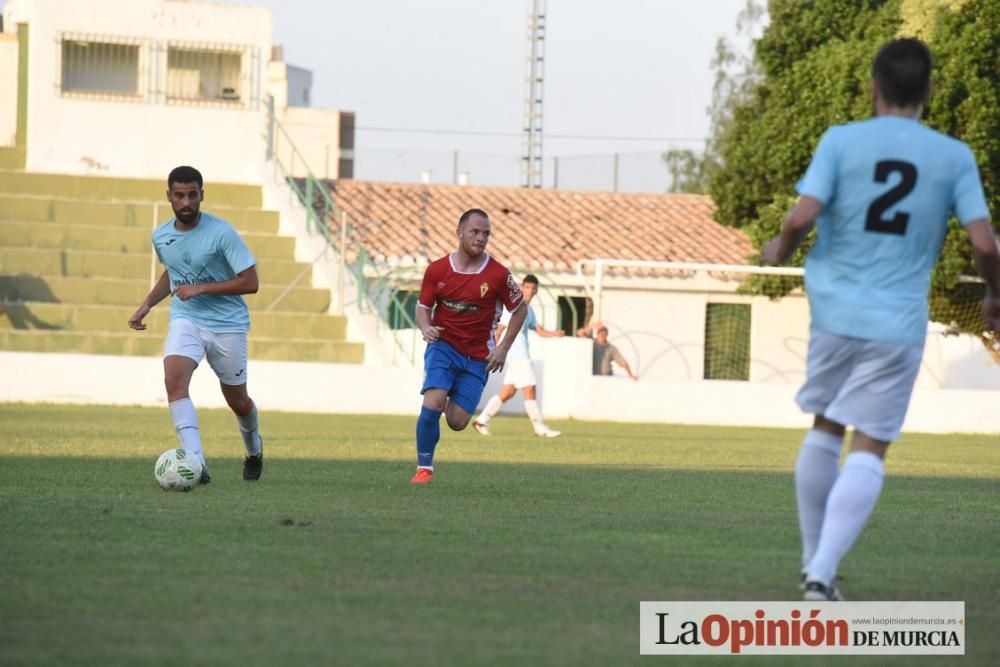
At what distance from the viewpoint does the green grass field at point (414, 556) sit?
5602 mm

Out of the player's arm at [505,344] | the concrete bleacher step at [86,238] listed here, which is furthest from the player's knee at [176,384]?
the concrete bleacher step at [86,238]

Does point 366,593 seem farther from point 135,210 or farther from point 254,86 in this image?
point 254,86

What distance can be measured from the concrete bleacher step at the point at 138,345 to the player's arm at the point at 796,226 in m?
23.5

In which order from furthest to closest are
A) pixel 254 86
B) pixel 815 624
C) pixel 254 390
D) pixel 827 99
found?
pixel 254 86, pixel 827 99, pixel 254 390, pixel 815 624

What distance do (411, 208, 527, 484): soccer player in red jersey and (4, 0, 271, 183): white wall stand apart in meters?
26.4

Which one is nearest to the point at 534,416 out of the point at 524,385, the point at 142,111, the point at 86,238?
the point at 524,385

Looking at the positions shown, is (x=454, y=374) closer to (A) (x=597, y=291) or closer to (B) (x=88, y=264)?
(A) (x=597, y=291)

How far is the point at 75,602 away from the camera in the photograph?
6.25m

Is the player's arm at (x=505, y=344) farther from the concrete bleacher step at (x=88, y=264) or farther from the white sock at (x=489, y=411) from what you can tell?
the concrete bleacher step at (x=88, y=264)

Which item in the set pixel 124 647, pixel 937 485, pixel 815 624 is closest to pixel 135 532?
pixel 124 647

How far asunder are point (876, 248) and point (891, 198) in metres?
0.20

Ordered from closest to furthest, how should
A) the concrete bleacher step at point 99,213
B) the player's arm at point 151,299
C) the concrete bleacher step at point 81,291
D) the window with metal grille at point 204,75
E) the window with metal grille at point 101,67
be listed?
the player's arm at point 151,299, the concrete bleacher step at point 81,291, the concrete bleacher step at point 99,213, the window with metal grille at point 101,67, the window with metal grille at point 204,75

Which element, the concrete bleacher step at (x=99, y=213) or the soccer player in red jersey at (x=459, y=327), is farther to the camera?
the concrete bleacher step at (x=99, y=213)

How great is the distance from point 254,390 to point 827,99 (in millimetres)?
13317
